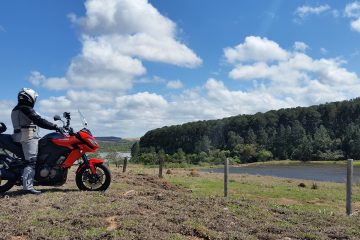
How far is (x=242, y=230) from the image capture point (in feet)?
23.6

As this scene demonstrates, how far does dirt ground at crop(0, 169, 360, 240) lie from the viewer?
6590 millimetres

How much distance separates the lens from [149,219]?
23.7 ft

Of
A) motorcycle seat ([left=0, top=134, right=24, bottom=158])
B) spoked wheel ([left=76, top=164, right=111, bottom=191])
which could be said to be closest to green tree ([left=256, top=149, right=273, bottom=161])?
spoked wheel ([left=76, top=164, right=111, bottom=191])

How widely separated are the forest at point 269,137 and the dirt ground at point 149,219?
120m

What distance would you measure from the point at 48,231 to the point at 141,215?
5.12ft

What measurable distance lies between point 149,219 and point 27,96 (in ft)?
13.3

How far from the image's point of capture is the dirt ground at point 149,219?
659cm

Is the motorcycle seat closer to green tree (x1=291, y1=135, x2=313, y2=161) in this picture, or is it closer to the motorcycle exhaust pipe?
the motorcycle exhaust pipe

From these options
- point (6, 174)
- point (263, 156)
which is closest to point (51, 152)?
point (6, 174)

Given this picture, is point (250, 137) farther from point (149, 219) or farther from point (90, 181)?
point (149, 219)

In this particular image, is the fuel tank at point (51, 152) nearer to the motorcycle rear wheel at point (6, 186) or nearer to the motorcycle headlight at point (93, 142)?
the motorcycle headlight at point (93, 142)

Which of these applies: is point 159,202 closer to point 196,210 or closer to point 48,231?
point 196,210

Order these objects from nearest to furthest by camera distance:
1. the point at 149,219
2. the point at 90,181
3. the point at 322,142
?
the point at 149,219
the point at 90,181
the point at 322,142

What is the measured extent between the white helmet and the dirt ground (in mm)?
1915
